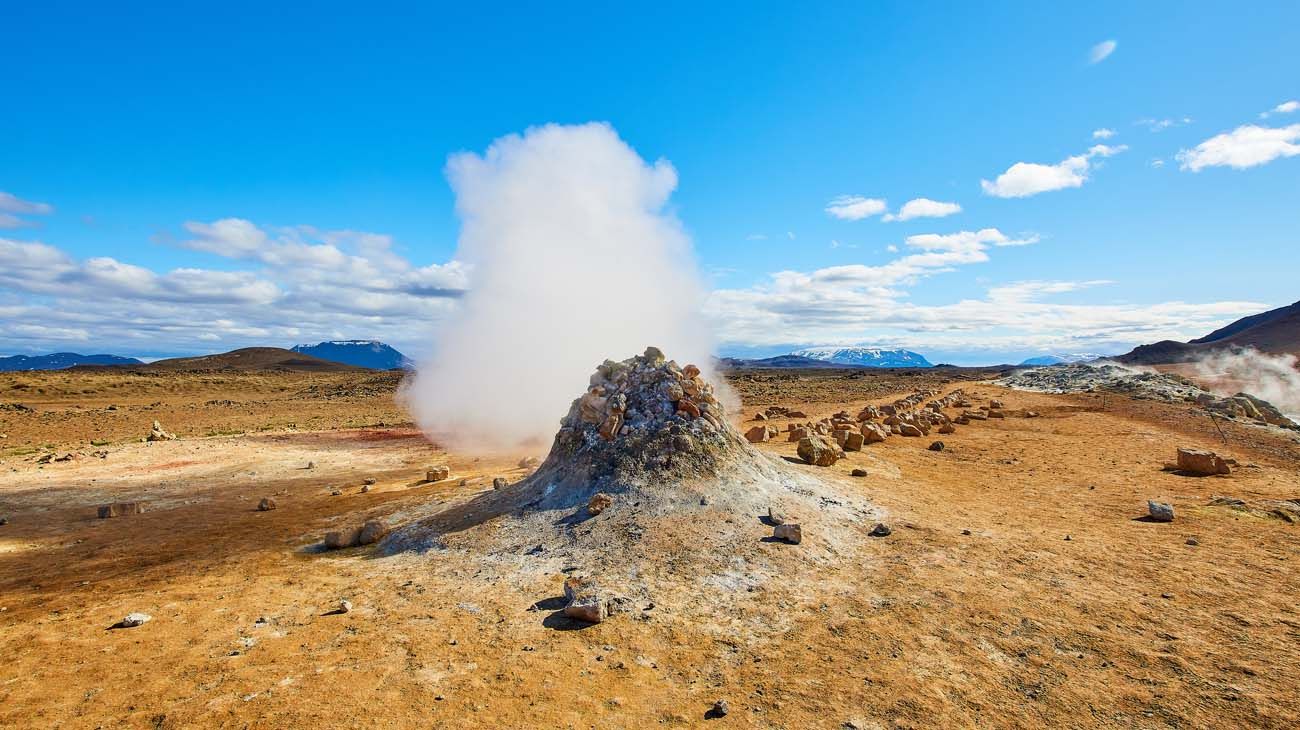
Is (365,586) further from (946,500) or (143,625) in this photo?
(946,500)

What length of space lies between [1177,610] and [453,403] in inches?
797

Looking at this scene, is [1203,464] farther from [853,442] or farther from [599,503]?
[599,503]

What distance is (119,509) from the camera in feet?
34.9

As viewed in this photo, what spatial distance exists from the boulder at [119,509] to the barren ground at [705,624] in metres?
0.27

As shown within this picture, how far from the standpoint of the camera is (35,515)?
1062 centimetres

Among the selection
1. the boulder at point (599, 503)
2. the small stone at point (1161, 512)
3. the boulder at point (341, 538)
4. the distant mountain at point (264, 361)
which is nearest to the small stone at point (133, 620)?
the boulder at point (341, 538)

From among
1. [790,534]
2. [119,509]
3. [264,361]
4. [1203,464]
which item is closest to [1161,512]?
[1203,464]

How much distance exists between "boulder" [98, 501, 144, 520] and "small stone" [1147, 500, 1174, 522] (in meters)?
17.2

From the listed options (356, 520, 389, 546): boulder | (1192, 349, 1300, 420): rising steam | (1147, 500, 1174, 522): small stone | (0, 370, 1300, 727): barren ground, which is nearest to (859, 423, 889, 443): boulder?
(0, 370, 1300, 727): barren ground

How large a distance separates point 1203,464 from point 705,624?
12.4 m

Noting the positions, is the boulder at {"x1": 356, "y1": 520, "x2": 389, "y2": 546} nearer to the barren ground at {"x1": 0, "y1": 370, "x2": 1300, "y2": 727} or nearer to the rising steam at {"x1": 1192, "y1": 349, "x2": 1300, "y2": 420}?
the barren ground at {"x1": 0, "y1": 370, "x2": 1300, "y2": 727}

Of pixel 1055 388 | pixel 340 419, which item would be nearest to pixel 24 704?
pixel 340 419

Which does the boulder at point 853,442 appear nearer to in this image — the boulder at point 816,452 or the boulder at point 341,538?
the boulder at point 816,452

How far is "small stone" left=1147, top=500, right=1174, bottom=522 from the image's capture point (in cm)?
855
